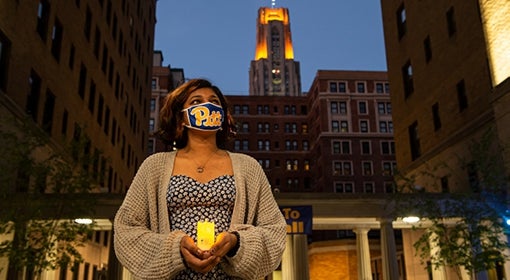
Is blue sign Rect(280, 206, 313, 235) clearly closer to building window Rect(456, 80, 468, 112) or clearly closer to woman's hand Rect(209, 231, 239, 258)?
building window Rect(456, 80, 468, 112)

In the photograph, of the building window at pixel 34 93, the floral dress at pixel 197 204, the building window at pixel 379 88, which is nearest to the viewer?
the floral dress at pixel 197 204

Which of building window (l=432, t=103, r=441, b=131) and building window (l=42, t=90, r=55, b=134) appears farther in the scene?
building window (l=432, t=103, r=441, b=131)

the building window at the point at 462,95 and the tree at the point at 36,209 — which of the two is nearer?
the tree at the point at 36,209

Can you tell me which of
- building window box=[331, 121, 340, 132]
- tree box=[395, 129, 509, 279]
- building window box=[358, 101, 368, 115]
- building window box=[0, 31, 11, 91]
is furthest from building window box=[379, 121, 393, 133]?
building window box=[0, 31, 11, 91]

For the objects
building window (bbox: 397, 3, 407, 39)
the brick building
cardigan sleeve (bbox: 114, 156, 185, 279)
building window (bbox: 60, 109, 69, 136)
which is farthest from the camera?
building window (bbox: 397, 3, 407, 39)

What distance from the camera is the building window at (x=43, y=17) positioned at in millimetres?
24125

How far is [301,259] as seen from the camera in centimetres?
2331

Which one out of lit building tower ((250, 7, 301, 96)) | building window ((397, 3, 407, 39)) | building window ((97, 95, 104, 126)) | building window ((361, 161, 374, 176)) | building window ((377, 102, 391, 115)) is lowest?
building window ((97, 95, 104, 126))

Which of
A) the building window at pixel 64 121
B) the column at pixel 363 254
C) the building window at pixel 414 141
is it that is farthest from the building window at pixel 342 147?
the building window at pixel 64 121

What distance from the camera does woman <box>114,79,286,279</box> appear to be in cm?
275

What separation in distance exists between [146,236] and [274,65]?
6472 inches

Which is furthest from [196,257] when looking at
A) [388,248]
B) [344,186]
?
[344,186]

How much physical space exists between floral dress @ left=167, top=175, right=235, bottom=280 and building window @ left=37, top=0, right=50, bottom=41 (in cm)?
2384

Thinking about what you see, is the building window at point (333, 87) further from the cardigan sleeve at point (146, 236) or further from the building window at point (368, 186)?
the cardigan sleeve at point (146, 236)
